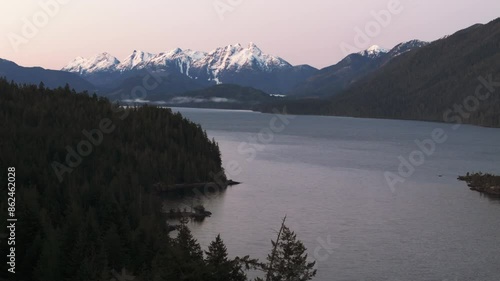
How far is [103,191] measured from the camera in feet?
346

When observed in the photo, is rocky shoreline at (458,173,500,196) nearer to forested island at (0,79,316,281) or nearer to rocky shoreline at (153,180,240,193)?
rocky shoreline at (153,180,240,193)

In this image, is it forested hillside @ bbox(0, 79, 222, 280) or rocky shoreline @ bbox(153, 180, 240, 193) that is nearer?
forested hillside @ bbox(0, 79, 222, 280)

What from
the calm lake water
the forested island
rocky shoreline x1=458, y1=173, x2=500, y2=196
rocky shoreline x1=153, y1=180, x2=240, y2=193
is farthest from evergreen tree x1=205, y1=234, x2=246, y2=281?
rocky shoreline x1=458, y1=173, x2=500, y2=196

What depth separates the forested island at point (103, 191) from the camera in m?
48.0

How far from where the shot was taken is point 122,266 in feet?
220

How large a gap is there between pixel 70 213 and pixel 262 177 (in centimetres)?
8514

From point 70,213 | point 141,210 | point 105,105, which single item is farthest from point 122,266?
point 105,105

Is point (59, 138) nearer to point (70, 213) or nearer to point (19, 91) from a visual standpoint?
point (19, 91)

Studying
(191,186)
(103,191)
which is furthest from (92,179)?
(191,186)

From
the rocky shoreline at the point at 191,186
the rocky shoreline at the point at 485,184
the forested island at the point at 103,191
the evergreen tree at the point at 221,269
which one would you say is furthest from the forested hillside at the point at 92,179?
the rocky shoreline at the point at 485,184

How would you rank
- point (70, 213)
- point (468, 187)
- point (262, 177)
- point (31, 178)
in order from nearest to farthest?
point (70, 213), point (31, 178), point (468, 187), point (262, 177)

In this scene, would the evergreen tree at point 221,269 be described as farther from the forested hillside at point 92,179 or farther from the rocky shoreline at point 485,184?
the rocky shoreline at point 485,184

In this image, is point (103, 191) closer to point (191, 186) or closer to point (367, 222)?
point (191, 186)

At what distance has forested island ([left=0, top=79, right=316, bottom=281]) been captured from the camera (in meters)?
48.0
